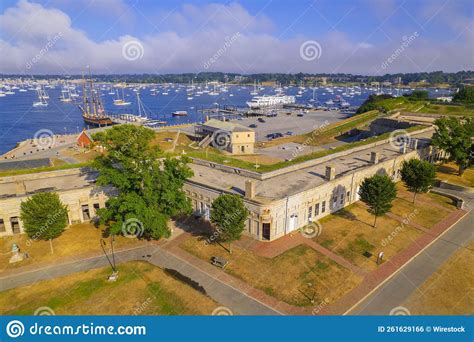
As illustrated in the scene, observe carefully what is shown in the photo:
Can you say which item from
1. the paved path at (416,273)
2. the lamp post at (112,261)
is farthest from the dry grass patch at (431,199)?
the lamp post at (112,261)

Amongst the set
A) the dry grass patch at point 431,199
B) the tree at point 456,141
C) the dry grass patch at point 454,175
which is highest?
the tree at point 456,141

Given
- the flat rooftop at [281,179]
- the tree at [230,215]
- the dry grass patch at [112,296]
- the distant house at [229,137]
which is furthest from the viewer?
the distant house at [229,137]

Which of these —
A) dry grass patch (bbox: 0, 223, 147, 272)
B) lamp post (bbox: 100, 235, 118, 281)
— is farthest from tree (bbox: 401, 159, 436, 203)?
lamp post (bbox: 100, 235, 118, 281)

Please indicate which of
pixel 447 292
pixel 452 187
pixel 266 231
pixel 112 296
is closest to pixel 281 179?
pixel 266 231

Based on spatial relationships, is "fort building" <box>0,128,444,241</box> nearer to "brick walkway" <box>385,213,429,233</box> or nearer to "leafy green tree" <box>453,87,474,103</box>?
"brick walkway" <box>385,213,429,233</box>

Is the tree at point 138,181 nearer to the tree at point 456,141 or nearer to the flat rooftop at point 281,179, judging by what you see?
the flat rooftop at point 281,179
